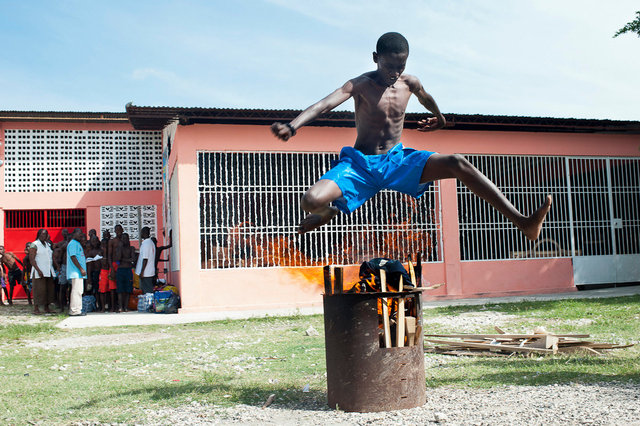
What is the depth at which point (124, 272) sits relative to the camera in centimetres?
1226

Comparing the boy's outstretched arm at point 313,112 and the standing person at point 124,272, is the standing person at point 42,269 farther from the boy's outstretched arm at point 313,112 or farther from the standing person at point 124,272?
the boy's outstretched arm at point 313,112

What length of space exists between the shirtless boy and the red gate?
1433 centimetres

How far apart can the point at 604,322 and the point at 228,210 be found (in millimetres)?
7193

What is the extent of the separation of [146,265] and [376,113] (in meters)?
9.47

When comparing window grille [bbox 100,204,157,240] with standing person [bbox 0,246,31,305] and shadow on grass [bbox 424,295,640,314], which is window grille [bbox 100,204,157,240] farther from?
shadow on grass [bbox 424,295,640,314]

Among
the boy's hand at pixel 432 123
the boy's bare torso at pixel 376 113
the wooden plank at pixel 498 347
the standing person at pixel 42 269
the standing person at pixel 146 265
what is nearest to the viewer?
the boy's bare torso at pixel 376 113

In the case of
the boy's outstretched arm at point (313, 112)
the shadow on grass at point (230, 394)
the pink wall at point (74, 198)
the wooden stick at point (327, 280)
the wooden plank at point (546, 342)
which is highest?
the pink wall at point (74, 198)

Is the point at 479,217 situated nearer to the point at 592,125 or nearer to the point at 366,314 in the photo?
the point at 592,125

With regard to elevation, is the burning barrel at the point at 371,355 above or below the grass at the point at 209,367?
above

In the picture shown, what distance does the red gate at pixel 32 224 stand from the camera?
16938mm

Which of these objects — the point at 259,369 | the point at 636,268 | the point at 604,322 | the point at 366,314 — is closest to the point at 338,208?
the point at 366,314

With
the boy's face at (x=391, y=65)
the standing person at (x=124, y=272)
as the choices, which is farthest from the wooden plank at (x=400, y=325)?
the standing person at (x=124, y=272)

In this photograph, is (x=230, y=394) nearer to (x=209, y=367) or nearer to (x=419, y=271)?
(x=209, y=367)

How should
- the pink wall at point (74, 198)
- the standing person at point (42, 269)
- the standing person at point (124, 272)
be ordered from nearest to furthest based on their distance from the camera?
the standing person at point (42, 269)
the standing person at point (124, 272)
the pink wall at point (74, 198)
